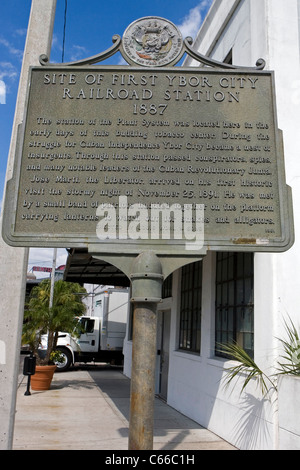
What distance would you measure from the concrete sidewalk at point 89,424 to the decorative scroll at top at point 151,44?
5.39 m

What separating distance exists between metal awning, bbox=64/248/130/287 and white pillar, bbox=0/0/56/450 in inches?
222

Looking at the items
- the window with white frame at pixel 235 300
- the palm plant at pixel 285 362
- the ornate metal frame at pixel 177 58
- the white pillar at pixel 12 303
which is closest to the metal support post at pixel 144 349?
the white pillar at pixel 12 303

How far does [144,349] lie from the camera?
3.61m

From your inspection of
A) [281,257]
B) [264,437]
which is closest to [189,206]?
[281,257]

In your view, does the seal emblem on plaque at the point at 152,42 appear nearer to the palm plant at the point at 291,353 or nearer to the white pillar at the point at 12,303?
the white pillar at the point at 12,303

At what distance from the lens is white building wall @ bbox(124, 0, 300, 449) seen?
5.51 metres

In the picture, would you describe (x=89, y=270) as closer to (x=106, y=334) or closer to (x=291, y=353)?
(x=106, y=334)

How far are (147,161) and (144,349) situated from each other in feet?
5.92

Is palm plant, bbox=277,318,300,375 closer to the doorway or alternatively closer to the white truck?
the doorway

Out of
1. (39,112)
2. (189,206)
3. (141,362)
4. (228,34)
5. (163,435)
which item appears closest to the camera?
(141,362)

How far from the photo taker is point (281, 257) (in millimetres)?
5629

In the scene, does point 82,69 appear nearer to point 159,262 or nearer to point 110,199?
point 110,199

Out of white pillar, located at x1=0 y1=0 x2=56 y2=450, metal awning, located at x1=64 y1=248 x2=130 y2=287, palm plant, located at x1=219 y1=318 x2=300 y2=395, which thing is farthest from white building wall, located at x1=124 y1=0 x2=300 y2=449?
metal awning, located at x1=64 y1=248 x2=130 y2=287

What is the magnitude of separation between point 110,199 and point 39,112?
1234 mm
